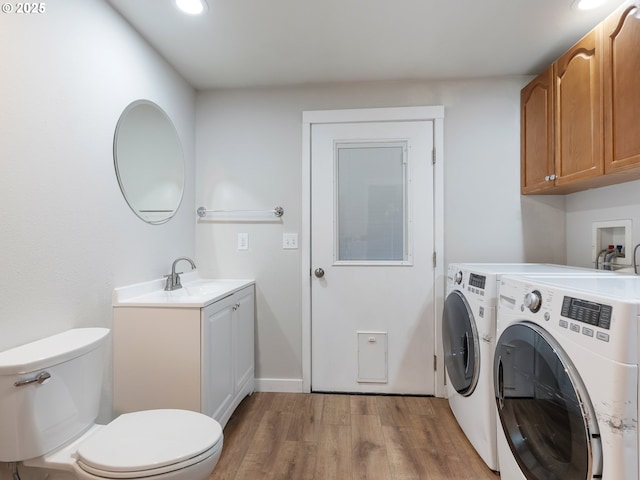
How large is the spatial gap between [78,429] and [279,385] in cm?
136

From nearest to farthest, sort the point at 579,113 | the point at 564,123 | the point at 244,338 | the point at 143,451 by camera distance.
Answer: the point at 143,451
the point at 579,113
the point at 564,123
the point at 244,338

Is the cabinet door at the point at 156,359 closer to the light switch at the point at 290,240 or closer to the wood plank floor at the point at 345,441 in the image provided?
the wood plank floor at the point at 345,441

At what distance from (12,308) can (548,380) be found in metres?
1.90

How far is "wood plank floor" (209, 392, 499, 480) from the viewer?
4.96 ft

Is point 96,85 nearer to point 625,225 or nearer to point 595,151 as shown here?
point 595,151

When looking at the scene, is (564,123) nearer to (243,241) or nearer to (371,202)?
(371,202)

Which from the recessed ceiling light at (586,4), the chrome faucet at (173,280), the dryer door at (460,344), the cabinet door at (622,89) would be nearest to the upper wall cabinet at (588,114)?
the cabinet door at (622,89)

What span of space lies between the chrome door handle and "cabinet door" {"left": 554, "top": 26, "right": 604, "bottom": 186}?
8.10ft

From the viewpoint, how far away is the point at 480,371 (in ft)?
4.96

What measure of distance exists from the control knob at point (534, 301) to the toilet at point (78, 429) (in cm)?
125

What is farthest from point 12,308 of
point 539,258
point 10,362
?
point 539,258

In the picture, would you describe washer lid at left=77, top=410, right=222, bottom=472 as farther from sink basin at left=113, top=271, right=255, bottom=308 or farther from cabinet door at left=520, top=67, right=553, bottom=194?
cabinet door at left=520, top=67, right=553, bottom=194

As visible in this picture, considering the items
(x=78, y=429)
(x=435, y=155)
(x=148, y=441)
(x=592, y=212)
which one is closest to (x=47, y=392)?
(x=78, y=429)

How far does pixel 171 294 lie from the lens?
1787mm
